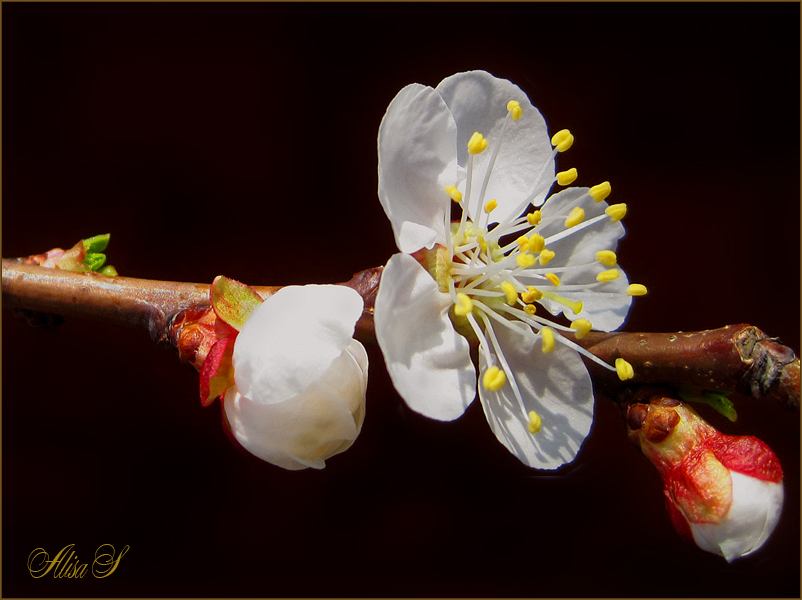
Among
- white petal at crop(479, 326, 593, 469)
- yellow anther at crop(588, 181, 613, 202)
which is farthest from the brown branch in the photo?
yellow anther at crop(588, 181, 613, 202)

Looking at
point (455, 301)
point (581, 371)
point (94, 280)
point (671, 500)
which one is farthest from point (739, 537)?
point (94, 280)

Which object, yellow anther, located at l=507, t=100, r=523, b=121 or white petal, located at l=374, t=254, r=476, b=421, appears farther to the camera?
yellow anther, located at l=507, t=100, r=523, b=121

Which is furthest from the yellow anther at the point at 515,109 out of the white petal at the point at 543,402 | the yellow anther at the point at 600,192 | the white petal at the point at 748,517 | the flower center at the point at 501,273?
the white petal at the point at 748,517

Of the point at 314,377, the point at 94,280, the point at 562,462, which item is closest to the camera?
the point at 314,377

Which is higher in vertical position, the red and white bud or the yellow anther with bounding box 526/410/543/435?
the yellow anther with bounding box 526/410/543/435

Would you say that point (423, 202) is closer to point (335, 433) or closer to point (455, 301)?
point (455, 301)

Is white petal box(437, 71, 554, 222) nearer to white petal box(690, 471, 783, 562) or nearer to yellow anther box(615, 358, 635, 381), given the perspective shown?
yellow anther box(615, 358, 635, 381)

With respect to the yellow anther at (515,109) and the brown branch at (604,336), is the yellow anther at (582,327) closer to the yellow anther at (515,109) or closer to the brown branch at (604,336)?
the brown branch at (604,336)
